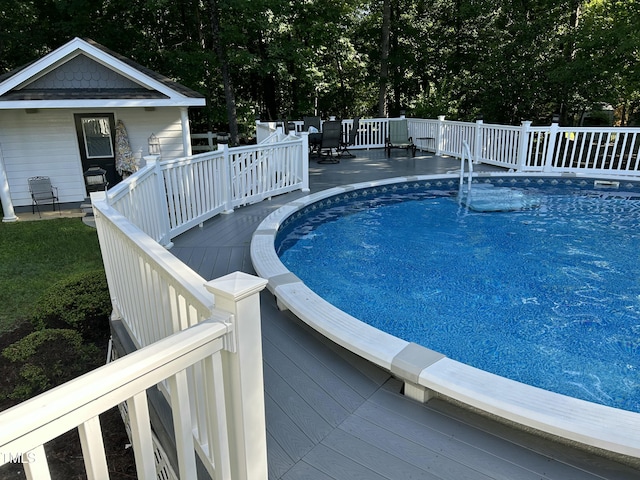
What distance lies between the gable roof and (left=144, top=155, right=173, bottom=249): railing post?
223 inches

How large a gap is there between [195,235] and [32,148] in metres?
6.62

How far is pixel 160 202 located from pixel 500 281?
386 centimetres

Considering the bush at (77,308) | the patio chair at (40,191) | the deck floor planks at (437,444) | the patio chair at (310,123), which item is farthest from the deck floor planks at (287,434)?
the patio chair at (310,123)

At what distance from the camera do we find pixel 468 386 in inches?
89.2

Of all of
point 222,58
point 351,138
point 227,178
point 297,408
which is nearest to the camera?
point 297,408

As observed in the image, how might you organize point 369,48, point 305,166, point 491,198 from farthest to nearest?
point 369,48
point 491,198
point 305,166

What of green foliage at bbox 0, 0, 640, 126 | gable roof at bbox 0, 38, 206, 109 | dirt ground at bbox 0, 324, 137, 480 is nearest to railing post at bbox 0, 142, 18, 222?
gable roof at bbox 0, 38, 206, 109

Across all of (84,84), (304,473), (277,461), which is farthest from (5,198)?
(304,473)

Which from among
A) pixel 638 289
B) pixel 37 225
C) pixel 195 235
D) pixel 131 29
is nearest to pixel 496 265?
pixel 638 289

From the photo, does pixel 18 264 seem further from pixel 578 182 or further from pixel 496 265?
pixel 578 182

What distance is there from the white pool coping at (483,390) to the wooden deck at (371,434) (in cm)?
10

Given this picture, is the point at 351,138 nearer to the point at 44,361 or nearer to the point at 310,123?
the point at 310,123

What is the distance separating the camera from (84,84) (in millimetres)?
9594

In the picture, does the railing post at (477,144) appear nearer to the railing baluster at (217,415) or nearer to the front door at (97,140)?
the front door at (97,140)
